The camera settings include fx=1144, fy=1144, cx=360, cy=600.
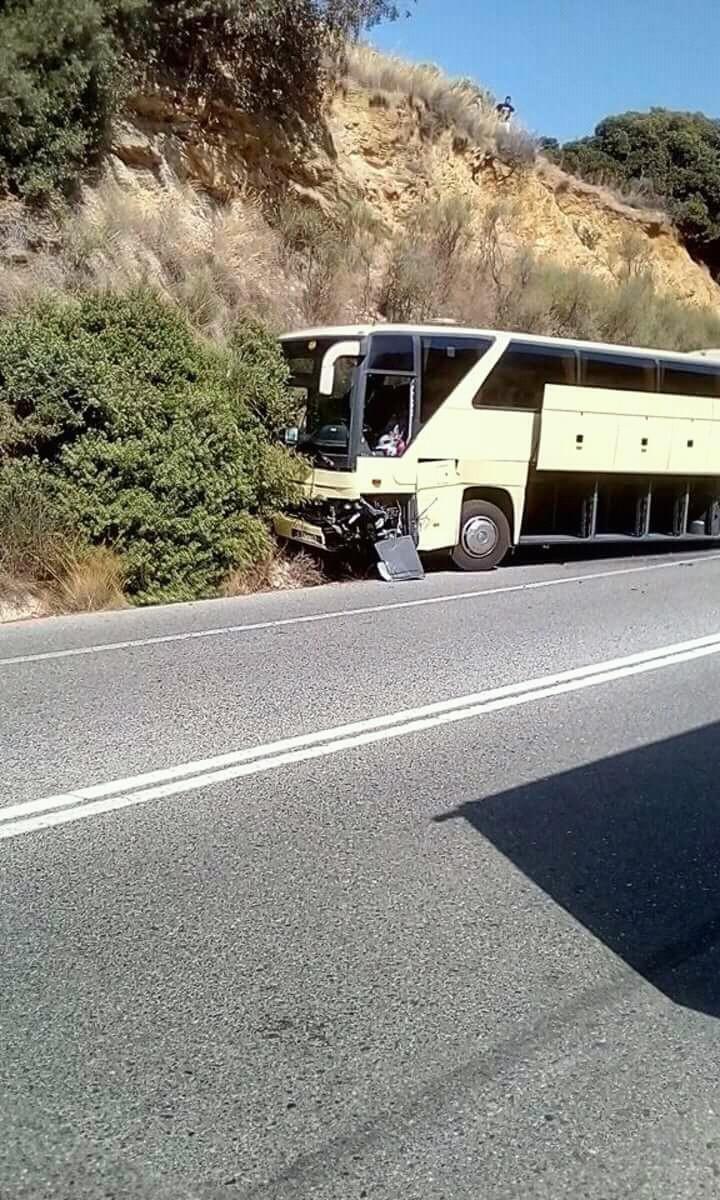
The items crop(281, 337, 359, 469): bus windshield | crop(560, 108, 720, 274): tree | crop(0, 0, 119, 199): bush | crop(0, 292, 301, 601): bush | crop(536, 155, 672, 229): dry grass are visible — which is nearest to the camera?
crop(0, 292, 301, 601): bush

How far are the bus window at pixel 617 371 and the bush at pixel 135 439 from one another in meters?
5.25

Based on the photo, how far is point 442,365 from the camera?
1416cm

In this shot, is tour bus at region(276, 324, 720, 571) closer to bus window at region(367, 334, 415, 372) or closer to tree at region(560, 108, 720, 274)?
bus window at region(367, 334, 415, 372)

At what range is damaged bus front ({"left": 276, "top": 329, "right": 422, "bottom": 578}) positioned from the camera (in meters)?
13.6

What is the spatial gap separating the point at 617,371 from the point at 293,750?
1129cm

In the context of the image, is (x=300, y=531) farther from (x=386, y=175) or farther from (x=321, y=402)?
(x=386, y=175)

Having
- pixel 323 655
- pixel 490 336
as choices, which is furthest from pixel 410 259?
pixel 323 655

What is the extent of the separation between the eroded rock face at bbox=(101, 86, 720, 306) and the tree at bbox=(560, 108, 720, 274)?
1.50 m

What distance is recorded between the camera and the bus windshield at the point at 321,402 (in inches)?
536

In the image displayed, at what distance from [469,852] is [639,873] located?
0.73 metres

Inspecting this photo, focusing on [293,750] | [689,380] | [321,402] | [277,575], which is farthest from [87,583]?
[689,380]

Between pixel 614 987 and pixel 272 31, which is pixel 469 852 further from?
pixel 272 31

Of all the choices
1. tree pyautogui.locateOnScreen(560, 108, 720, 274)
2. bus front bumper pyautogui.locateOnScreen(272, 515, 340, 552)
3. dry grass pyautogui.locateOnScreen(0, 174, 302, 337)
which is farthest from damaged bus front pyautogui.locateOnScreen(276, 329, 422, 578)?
tree pyautogui.locateOnScreen(560, 108, 720, 274)

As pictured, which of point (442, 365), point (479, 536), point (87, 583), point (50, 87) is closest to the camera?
point (87, 583)
